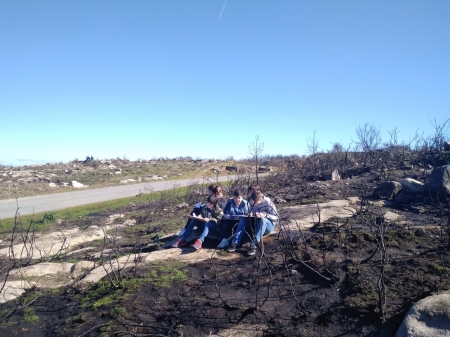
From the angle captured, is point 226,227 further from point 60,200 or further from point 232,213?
point 60,200

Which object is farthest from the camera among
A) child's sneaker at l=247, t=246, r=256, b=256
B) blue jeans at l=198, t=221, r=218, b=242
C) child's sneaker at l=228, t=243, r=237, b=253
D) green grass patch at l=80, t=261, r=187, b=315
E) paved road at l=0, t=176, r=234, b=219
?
paved road at l=0, t=176, r=234, b=219

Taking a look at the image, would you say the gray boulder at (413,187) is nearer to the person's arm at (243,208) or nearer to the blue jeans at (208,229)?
the person's arm at (243,208)

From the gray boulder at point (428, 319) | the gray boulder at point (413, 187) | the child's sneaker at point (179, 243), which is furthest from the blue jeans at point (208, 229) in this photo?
the gray boulder at point (413, 187)

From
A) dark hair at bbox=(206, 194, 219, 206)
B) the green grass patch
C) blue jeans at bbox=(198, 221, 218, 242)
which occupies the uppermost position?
dark hair at bbox=(206, 194, 219, 206)

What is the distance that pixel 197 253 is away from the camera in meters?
6.28

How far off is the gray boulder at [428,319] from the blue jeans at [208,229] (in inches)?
157

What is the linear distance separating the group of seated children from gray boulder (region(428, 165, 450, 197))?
457 cm

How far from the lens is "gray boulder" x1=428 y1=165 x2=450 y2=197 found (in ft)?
27.9

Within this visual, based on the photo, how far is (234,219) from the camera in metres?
6.74

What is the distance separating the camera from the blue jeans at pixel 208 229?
6714 millimetres

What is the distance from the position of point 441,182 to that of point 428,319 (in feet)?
21.3

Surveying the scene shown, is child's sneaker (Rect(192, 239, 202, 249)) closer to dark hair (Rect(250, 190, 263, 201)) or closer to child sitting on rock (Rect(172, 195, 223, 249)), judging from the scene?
child sitting on rock (Rect(172, 195, 223, 249))

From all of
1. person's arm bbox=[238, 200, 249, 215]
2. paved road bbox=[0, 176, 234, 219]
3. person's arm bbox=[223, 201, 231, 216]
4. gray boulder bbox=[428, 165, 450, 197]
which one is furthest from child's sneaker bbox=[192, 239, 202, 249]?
paved road bbox=[0, 176, 234, 219]

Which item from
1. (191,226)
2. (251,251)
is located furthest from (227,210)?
(251,251)
